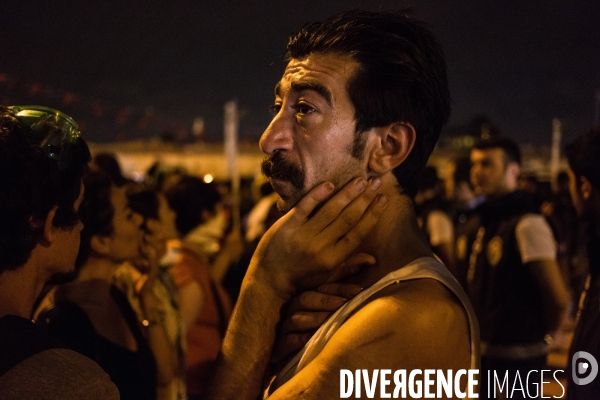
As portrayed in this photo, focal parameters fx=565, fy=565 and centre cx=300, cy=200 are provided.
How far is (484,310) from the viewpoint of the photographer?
4.25m

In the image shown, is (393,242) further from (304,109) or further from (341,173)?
(304,109)

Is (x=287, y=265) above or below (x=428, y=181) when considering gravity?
below

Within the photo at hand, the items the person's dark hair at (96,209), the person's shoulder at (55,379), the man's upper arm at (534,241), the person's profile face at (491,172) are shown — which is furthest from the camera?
the person's profile face at (491,172)

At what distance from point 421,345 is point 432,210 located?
5.42m

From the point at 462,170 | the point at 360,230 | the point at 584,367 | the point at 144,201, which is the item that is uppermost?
the point at 462,170

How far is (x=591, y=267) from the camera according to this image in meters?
3.05

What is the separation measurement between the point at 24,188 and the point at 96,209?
1.53m

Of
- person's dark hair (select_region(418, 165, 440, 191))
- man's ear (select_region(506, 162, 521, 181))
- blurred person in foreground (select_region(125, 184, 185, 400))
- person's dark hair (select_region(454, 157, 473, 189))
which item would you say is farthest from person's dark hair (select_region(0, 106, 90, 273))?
person's dark hair (select_region(454, 157, 473, 189))

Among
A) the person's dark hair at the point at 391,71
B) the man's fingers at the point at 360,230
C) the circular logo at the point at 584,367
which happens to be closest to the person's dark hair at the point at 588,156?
the circular logo at the point at 584,367

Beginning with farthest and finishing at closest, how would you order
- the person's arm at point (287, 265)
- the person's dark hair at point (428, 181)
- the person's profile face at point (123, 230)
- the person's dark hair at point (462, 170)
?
the person's dark hair at point (462, 170) < the person's dark hair at point (428, 181) < the person's profile face at point (123, 230) < the person's arm at point (287, 265)

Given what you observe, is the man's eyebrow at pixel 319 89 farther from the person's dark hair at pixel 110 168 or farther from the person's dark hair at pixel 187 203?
the person's dark hair at pixel 187 203

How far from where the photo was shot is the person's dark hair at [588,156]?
3258mm

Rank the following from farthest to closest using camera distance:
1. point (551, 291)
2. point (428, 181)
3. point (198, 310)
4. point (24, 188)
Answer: point (428, 181), point (551, 291), point (198, 310), point (24, 188)

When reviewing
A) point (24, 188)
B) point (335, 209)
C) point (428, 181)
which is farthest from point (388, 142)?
point (428, 181)
